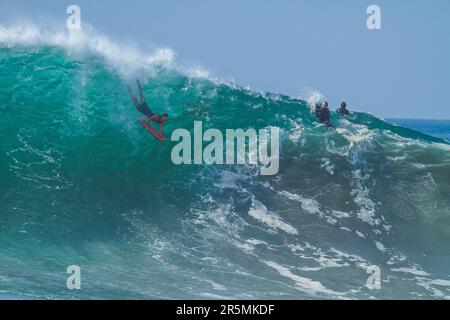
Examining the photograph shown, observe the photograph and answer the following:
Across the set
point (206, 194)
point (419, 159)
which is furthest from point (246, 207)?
point (419, 159)

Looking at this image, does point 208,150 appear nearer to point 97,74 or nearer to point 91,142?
point 91,142

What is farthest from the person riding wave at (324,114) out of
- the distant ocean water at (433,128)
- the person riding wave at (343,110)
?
the distant ocean water at (433,128)

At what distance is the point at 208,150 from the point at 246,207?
Result: 6.40ft

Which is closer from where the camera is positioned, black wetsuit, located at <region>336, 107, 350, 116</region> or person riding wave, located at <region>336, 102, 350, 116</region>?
person riding wave, located at <region>336, 102, 350, 116</region>

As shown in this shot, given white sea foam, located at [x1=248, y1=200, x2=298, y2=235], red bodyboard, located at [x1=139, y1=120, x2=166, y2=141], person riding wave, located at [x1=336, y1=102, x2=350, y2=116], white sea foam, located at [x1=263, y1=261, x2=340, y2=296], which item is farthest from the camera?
person riding wave, located at [x1=336, y1=102, x2=350, y2=116]

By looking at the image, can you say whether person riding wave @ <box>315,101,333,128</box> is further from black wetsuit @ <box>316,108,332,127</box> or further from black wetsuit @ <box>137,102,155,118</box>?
black wetsuit @ <box>137,102,155,118</box>

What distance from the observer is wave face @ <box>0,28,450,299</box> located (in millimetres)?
9781

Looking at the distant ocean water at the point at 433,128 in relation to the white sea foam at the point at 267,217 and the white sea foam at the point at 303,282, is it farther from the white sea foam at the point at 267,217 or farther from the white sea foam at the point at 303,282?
the white sea foam at the point at 303,282

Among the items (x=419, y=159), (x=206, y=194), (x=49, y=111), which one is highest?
(x=49, y=111)

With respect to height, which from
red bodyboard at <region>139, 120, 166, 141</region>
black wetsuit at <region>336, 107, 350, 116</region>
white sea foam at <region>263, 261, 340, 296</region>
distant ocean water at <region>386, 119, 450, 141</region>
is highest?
distant ocean water at <region>386, 119, 450, 141</region>

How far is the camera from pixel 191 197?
12297 millimetres

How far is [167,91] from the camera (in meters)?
15.5

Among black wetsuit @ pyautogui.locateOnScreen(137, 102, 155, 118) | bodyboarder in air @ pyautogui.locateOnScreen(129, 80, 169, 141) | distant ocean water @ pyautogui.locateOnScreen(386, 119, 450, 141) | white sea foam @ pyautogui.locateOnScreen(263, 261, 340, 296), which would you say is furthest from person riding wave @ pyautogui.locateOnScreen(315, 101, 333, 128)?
distant ocean water @ pyautogui.locateOnScreen(386, 119, 450, 141)

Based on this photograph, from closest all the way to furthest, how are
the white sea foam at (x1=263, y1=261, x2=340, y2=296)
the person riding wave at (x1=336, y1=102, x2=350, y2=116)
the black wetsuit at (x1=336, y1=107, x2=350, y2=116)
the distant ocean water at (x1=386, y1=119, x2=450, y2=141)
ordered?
the white sea foam at (x1=263, y1=261, x2=340, y2=296)
the person riding wave at (x1=336, y1=102, x2=350, y2=116)
the black wetsuit at (x1=336, y1=107, x2=350, y2=116)
the distant ocean water at (x1=386, y1=119, x2=450, y2=141)
